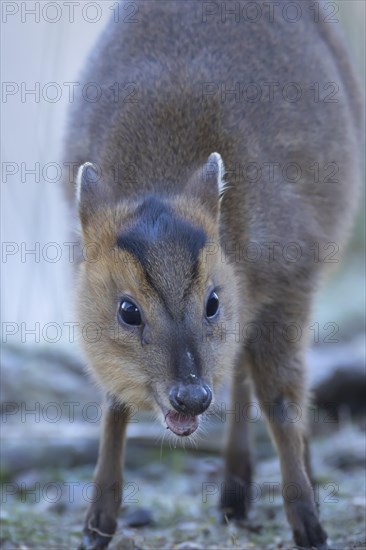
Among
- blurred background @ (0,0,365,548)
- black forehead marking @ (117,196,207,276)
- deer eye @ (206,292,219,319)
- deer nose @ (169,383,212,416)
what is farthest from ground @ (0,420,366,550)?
black forehead marking @ (117,196,207,276)

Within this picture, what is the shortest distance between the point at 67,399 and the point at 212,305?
13.2ft

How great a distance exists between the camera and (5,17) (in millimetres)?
13891

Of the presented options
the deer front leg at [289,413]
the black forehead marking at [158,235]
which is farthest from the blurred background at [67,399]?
the black forehead marking at [158,235]

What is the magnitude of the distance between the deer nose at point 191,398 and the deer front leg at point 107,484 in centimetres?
136

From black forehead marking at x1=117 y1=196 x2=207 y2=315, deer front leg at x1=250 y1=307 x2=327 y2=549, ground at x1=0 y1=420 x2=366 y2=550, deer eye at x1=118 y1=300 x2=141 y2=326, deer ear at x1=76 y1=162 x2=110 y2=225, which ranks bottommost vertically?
ground at x1=0 y1=420 x2=366 y2=550

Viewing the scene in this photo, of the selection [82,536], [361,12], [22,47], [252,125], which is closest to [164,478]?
[82,536]

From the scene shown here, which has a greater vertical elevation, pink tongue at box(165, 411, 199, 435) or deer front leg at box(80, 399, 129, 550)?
pink tongue at box(165, 411, 199, 435)

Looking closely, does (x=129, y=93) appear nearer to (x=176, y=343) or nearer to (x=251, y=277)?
(x=251, y=277)

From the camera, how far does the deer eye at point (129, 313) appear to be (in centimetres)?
637

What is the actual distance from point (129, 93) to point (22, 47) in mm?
7318

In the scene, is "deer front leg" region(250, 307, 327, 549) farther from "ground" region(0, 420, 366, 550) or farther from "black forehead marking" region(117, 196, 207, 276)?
"black forehead marking" region(117, 196, 207, 276)

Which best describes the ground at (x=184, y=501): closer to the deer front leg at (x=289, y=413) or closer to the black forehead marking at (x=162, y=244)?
the deer front leg at (x=289, y=413)

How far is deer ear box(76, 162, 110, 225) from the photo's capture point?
22.8 ft

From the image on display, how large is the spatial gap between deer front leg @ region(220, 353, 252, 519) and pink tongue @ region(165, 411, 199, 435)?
6.87ft
